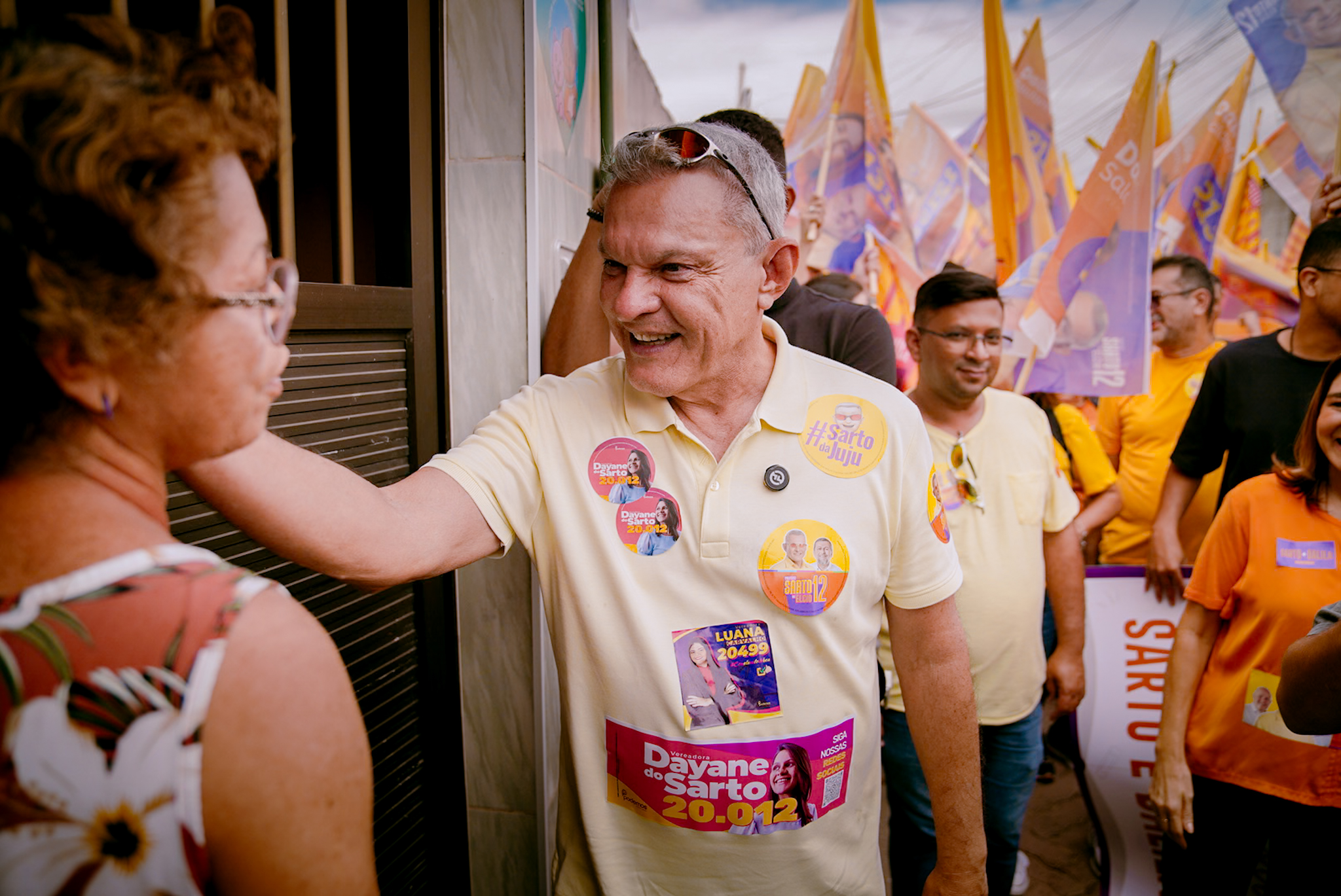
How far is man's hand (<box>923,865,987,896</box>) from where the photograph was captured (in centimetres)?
157

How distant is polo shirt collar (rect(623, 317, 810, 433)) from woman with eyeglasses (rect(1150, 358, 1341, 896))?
1.52 metres

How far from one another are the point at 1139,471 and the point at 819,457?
3.39 meters

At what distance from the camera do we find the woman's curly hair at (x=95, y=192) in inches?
25.0

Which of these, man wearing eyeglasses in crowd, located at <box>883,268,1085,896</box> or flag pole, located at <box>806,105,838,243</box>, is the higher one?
flag pole, located at <box>806,105,838,243</box>

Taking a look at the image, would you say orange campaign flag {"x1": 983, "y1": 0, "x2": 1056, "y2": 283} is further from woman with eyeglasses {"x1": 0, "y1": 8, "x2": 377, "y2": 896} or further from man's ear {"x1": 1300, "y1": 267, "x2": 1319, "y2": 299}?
woman with eyeglasses {"x1": 0, "y1": 8, "x2": 377, "y2": 896}

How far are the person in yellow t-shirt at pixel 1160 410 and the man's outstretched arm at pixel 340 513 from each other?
358cm

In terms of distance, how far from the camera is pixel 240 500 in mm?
1108

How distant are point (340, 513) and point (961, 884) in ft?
4.41

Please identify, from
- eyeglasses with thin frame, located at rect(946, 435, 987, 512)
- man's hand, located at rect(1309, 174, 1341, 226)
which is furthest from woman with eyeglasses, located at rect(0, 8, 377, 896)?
man's hand, located at rect(1309, 174, 1341, 226)

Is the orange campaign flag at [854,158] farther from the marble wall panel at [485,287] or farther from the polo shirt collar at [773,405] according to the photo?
the polo shirt collar at [773,405]

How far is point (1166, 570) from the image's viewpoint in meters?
2.96

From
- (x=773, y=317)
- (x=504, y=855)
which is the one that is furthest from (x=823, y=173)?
(x=504, y=855)

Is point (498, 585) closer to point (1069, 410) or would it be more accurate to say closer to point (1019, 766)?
Answer: point (1019, 766)

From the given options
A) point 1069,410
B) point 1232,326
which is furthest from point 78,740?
point 1232,326
